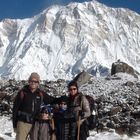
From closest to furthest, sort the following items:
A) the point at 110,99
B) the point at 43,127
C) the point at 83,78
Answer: the point at 43,127 < the point at 110,99 < the point at 83,78

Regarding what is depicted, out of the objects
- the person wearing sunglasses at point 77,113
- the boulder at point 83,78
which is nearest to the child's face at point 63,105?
the person wearing sunglasses at point 77,113

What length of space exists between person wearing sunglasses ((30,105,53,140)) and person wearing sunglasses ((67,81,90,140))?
1.40 feet

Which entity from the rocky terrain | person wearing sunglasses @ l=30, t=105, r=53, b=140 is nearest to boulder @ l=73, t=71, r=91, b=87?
the rocky terrain

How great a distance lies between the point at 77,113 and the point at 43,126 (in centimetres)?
74

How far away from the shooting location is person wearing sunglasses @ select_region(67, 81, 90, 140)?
37.9 feet

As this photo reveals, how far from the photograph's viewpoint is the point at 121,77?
114ft

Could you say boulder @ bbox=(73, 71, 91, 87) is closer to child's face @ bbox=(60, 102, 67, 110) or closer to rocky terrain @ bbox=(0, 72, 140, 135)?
rocky terrain @ bbox=(0, 72, 140, 135)

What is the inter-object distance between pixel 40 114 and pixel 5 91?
53.0 ft

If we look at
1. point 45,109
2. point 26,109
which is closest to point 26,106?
point 26,109

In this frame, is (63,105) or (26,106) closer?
(26,106)

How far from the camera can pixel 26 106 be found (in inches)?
455

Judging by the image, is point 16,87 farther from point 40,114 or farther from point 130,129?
point 40,114

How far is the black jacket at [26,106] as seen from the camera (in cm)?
1152

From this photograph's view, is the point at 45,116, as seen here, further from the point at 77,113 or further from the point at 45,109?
the point at 77,113
